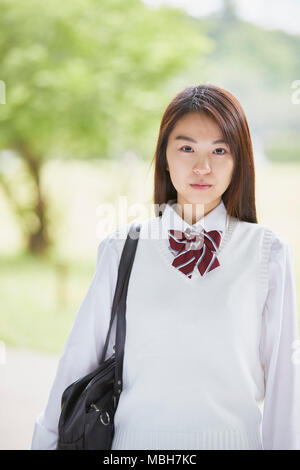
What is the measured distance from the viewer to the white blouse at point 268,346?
1110 millimetres

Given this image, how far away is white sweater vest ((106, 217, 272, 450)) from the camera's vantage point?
1.10m

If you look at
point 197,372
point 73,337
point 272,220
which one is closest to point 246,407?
point 197,372

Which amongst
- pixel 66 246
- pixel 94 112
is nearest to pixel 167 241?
pixel 94 112

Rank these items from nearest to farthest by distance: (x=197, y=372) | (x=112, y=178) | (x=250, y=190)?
(x=197, y=372), (x=250, y=190), (x=112, y=178)

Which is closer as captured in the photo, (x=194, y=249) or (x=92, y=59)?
(x=194, y=249)

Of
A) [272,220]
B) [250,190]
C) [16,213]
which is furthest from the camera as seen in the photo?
[16,213]

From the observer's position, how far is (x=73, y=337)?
119cm

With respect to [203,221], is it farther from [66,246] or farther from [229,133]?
[66,246]

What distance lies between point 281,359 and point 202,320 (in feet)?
0.62

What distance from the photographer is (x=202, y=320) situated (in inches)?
43.8

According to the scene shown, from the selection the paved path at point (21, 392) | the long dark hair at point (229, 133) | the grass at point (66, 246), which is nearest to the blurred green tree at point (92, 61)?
the grass at point (66, 246)

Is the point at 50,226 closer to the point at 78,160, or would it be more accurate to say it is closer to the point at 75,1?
the point at 78,160

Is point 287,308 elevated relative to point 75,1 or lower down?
lower down

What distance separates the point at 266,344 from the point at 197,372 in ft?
0.54
